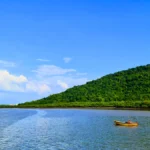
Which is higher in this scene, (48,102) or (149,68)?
(149,68)

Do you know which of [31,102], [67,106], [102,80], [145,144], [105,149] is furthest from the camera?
[102,80]

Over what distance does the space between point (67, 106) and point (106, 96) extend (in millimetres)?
19754

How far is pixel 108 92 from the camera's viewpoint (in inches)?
5856

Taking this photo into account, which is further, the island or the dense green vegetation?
the dense green vegetation

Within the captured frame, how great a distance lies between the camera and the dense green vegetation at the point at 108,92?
13312 cm

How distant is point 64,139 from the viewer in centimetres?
Result: 3322

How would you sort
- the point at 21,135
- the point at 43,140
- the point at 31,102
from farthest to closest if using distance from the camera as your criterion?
the point at 31,102 < the point at 21,135 < the point at 43,140

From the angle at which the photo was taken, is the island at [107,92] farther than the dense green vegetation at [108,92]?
No

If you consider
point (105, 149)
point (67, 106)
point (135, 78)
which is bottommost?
point (105, 149)

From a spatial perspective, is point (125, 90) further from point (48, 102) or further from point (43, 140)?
point (43, 140)

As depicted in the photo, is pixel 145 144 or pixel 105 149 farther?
pixel 145 144

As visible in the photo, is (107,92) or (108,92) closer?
(108,92)

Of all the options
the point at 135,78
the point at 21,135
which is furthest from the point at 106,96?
the point at 21,135

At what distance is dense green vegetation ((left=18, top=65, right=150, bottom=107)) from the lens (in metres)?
133
